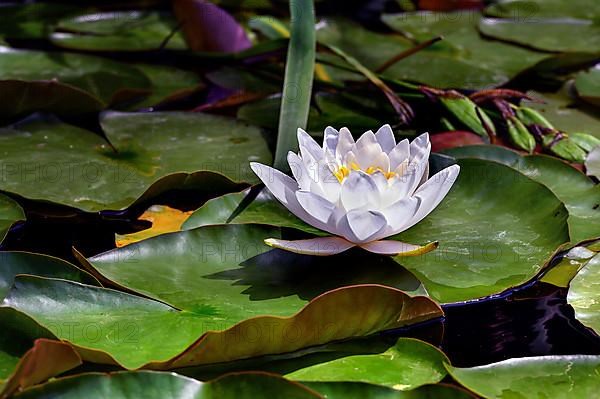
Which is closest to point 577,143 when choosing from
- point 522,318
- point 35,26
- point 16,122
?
point 522,318

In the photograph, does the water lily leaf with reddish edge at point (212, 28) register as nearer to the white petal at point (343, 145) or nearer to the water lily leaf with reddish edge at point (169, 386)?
the white petal at point (343, 145)

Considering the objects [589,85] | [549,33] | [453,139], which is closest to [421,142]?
[453,139]

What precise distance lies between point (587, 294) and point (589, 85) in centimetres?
103

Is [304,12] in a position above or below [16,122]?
above

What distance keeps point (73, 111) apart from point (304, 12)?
681mm

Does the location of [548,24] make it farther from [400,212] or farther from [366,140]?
[400,212]

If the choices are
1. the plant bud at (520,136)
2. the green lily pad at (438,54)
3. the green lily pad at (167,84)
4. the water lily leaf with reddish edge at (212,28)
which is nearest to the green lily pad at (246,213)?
the plant bud at (520,136)

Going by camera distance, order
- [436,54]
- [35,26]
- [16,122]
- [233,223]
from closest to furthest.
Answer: [233,223] < [16,122] < [436,54] < [35,26]

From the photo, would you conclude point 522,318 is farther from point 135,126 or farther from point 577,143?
point 135,126

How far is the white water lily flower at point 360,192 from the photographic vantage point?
47.1 inches

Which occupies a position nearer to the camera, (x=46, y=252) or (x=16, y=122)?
(x=46, y=252)

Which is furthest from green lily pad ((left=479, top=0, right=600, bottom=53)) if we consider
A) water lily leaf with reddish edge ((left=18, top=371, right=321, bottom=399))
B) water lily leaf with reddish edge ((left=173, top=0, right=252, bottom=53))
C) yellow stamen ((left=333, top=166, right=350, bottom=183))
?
water lily leaf with reddish edge ((left=18, top=371, right=321, bottom=399))

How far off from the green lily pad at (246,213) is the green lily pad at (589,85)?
40.9 inches

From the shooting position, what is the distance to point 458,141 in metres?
1.77
